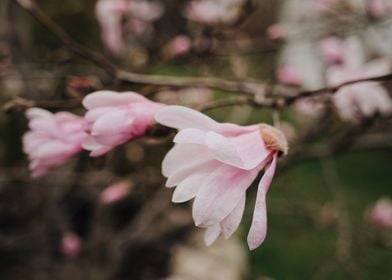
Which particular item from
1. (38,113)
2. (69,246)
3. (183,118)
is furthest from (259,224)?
(69,246)

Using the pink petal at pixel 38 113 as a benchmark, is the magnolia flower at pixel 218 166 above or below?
above

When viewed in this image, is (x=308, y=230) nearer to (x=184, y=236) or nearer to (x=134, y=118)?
(x=184, y=236)

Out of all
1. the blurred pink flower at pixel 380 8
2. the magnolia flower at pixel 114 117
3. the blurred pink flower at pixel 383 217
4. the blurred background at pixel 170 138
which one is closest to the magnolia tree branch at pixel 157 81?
the blurred background at pixel 170 138

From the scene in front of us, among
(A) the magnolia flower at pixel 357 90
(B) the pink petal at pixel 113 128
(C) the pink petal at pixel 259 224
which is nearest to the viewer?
(C) the pink petal at pixel 259 224

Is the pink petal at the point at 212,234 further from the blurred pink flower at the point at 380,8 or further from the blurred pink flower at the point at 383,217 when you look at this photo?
the blurred pink flower at the point at 383,217

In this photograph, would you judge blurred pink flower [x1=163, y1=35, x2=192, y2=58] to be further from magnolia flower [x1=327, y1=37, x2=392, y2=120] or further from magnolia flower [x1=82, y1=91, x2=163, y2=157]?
magnolia flower [x1=82, y1=91, x2=163, y2=157]

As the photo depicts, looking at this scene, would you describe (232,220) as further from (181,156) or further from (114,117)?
(114,117)

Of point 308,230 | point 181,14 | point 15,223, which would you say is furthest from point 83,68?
point 308,230
